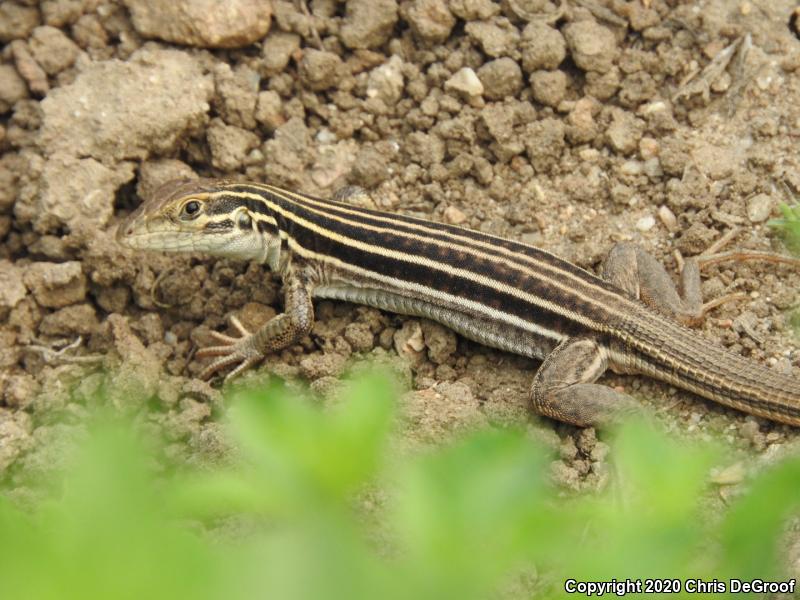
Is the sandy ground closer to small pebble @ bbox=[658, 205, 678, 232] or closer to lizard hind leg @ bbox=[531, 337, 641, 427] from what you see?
small pebble @ bbox=[658, 205, 678, 232]

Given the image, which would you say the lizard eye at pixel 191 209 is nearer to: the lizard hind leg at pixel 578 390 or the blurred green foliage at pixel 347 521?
the lizard hind leg at pixel 578 390

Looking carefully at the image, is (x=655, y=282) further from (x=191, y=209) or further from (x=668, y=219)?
(x=191, y=209)

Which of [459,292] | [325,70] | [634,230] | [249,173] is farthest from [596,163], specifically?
[249,173]

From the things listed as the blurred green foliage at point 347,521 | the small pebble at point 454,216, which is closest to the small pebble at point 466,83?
the small pebble at point 454,216

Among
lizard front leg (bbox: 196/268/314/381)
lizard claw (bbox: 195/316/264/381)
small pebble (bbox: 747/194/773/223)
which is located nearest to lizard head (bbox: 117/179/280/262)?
lizard front leg (bbox: 196/268/314/381)

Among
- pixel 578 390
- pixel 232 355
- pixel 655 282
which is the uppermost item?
pixel 655 282

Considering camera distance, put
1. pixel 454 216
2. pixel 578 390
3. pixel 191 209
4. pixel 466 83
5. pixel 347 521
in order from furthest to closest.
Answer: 1. pixel 466 83
2. pixel 454 216
3. pixel 191 209
4. pixel 578 390
5. pixel 347 521

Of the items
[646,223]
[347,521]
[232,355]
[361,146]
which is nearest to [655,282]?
[646,223]
